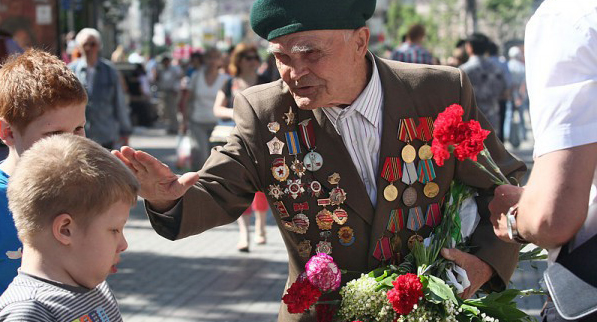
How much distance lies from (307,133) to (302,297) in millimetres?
555

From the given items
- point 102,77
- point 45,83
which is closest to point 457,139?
point 45,83

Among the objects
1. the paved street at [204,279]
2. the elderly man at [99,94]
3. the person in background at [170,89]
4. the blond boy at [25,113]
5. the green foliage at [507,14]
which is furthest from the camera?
the green foliage at [507,14]

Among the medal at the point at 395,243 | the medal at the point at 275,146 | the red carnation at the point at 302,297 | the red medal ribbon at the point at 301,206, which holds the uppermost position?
the medal at the point at 275,146

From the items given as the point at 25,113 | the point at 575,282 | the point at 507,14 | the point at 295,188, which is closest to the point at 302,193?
the point at 295,188

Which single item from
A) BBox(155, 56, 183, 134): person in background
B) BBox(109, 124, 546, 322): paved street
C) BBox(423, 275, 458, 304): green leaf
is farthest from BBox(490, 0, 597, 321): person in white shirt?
BBox(155, 56, 183, 134): person in background

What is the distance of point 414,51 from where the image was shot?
10.6 m

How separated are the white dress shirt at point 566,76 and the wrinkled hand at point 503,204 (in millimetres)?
257

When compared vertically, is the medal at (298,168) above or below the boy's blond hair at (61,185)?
below

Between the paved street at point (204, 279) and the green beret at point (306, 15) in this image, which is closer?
the green beret at point (306, 15)

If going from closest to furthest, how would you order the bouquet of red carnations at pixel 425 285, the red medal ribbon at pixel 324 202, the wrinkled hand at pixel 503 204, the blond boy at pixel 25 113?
the wrinkled hand at pixel 503 204 < the bouquet of red carnations at pixel 425 285 < the blond boy at pixel 25 113 < the red medal ribbon at pixel 324 202

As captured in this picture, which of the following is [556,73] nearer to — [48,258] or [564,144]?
[564,144]

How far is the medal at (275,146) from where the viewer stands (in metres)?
2.91

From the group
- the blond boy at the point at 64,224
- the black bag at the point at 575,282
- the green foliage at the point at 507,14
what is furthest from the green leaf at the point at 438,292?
the green foliage at the point at 507,14

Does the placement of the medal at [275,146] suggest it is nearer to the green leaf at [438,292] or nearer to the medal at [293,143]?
the medal at [293,143]
